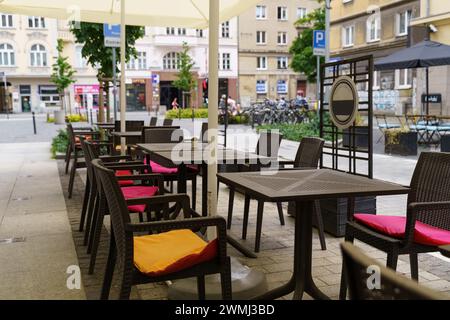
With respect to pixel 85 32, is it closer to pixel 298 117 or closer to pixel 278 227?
pixel 278 227

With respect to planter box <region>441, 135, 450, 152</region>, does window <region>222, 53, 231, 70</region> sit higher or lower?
higher

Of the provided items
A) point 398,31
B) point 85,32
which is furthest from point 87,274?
→ point 398,31

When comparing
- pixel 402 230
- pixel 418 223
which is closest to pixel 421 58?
pixel 418 223

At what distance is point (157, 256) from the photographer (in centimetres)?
258

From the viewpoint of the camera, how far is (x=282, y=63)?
51.5m

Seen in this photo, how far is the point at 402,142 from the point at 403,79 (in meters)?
15.5

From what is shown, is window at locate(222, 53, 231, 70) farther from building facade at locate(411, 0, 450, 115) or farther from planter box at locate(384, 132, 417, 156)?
planter box at locate(384, 132, 417, 156)

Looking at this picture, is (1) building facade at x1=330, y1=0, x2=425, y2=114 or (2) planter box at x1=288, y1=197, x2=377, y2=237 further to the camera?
(1) building facade at x1=330, y1=0, x2=425, y2=114

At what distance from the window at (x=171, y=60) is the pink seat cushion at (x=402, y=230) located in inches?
1857

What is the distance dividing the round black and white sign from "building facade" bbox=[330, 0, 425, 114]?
17740mm

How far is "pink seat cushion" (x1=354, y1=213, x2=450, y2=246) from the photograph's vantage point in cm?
283

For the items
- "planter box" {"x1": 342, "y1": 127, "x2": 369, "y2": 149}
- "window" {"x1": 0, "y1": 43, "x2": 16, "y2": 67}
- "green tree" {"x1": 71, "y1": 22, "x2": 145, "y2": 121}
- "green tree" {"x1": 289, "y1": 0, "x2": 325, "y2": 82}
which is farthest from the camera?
"window" {"x1": 0, "y1": 43, "x2": 16, "y2": 67}

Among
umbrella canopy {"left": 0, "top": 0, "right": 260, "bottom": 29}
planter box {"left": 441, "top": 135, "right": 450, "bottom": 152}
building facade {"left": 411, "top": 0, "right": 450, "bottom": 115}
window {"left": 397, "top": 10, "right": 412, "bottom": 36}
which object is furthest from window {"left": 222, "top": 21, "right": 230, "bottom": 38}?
umbrella canopy {"left": 0, "top": 0, "right": 260, "bottom": 29}

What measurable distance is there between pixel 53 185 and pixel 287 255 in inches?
178
